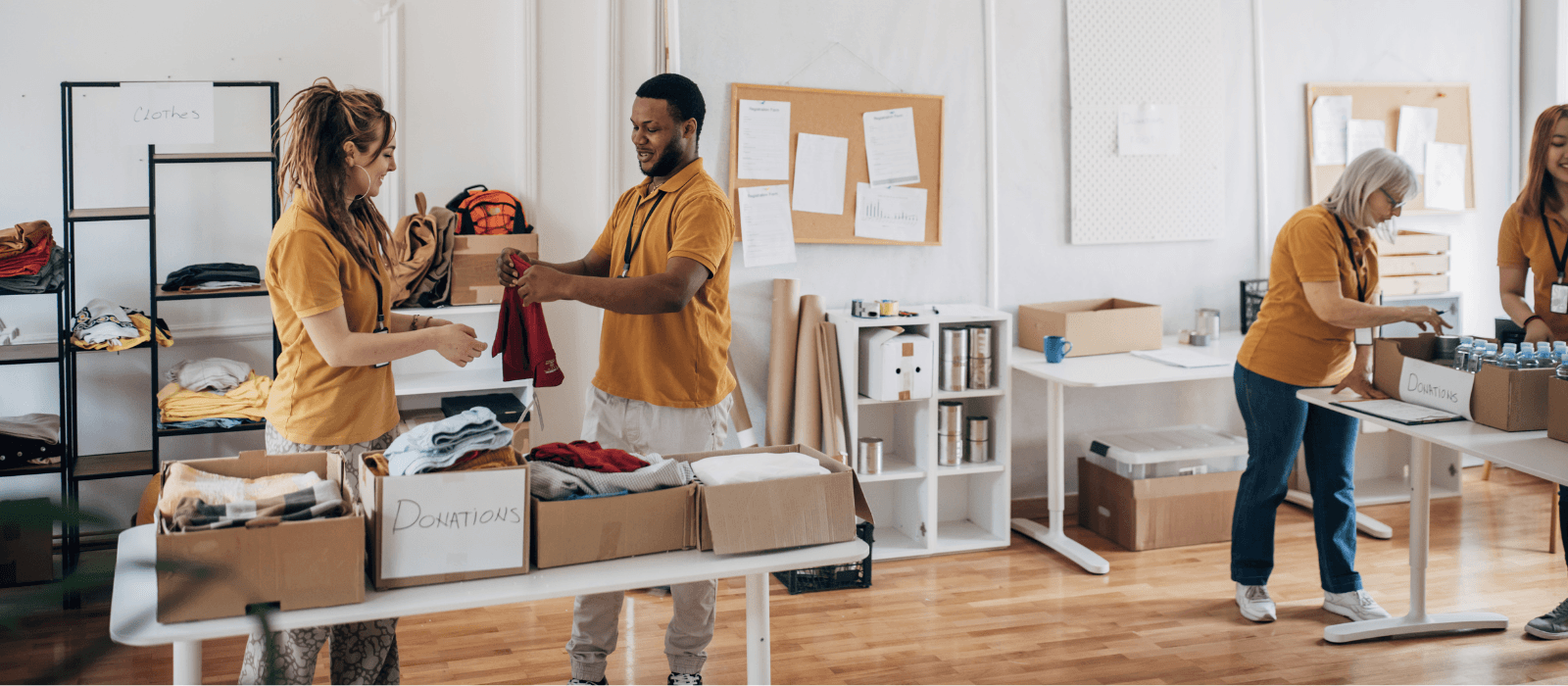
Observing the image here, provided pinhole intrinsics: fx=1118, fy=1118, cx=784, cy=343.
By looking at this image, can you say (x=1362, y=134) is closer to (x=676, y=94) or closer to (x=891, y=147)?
(x=891, y=147)

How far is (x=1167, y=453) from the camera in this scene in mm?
4176

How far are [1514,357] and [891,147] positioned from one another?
2.17m

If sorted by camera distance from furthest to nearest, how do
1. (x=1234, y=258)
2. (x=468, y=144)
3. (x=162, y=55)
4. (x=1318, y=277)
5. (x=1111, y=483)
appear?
(x=1234, y=258) < (x=1111, y=483) < (x=468, y=144) < (x=162, y=55) < (x=1318, y=277)

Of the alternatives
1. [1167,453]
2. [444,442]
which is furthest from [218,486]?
[1167,453]

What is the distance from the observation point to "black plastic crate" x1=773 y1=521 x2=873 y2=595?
3.75 m

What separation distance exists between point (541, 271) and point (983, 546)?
7.74 ft

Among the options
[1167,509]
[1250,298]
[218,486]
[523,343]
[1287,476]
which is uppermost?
[1250,298]

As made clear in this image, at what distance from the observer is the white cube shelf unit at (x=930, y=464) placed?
4.02 meters

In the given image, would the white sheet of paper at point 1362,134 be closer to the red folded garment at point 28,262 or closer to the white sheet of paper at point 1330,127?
the white sheet of paper at point 1330,127

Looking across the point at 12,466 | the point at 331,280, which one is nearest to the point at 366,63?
the point at 12,466

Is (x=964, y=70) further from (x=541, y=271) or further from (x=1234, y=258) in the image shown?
(x=541, y=271)

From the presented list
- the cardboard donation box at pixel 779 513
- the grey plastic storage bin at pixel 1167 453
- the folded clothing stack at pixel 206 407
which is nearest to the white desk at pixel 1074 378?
the grey plastic storage bin at pixel 1167 453

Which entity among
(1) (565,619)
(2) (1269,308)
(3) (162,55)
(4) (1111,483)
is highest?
(3) (162,55)

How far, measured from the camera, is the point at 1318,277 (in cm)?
313
